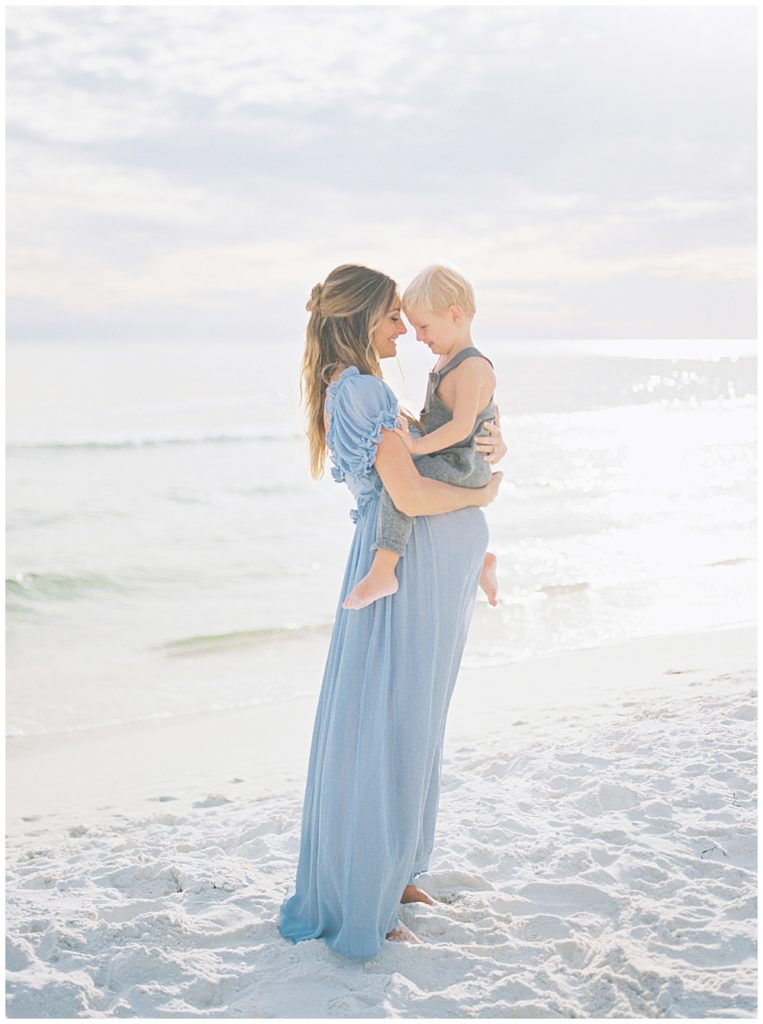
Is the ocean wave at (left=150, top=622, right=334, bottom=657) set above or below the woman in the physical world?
below

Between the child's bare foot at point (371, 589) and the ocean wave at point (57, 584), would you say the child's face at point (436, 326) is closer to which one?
the child's bare foot at point (371, 589)

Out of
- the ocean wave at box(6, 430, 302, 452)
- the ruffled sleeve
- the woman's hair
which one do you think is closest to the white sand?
the ruffled sleeve

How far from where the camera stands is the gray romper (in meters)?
3.32

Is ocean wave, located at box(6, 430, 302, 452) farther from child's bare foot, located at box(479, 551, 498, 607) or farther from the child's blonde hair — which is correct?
the child's blonde hair

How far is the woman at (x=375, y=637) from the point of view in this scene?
331cm

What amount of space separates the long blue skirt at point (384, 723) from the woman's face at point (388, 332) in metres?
0.51

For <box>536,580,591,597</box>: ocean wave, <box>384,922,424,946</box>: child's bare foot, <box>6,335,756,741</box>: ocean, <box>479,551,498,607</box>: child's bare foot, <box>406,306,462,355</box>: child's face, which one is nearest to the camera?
<box>406,306,462,355</box>: child's face

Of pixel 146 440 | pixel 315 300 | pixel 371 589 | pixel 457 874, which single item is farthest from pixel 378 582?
pixel 146 440

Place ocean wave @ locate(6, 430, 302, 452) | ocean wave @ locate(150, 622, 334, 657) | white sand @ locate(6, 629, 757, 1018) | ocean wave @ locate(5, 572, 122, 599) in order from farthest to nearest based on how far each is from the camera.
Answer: ocean wave @ locate(6, 430, 302, 452), ocean wave @ locate(5, 572, 122, 599), ocean wave @ locate(150, 622, 334, 657), white sand @ locate(6, 629, 757, 1018)

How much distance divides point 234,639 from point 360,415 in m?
6.57

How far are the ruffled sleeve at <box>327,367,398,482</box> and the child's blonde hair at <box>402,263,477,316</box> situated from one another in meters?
0.30

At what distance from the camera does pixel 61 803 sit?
580 centimetres

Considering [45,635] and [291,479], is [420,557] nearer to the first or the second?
[45,635]

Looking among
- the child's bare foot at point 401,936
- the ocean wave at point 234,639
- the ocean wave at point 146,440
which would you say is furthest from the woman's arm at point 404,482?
the ocean wave at point 146,440
